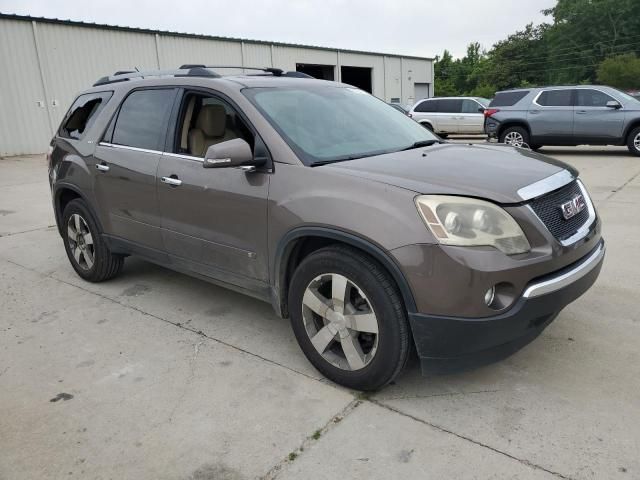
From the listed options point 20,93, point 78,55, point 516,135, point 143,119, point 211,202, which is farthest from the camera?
point 78,55

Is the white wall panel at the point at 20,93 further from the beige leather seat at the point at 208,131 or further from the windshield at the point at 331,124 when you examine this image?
the windshield at the point at 331,124

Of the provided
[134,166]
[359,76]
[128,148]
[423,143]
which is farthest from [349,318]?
[359,76]

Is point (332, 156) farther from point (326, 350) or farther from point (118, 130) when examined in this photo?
Answer: point (118, 130)

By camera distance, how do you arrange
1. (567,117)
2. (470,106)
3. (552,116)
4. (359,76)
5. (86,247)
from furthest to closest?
(359,76) < (470,106) < (552,116) < (567,117) < (86,247)

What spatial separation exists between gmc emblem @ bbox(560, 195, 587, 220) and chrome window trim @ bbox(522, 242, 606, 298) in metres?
0.26

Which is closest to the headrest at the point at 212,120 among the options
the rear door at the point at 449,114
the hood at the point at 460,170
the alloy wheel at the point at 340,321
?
the hood at the point at 460,170

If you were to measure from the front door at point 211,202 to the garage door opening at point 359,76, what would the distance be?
30372 millimetres

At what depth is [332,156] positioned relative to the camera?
10.5ft

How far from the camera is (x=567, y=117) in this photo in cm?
1309

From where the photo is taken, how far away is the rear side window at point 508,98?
13.9m

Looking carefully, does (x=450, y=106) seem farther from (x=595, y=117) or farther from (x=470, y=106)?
(x=595, y=117)

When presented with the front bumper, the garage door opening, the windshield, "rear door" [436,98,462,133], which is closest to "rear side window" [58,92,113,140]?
the windshield

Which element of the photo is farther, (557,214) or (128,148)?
(128,148)

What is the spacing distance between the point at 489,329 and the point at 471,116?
17.6m
